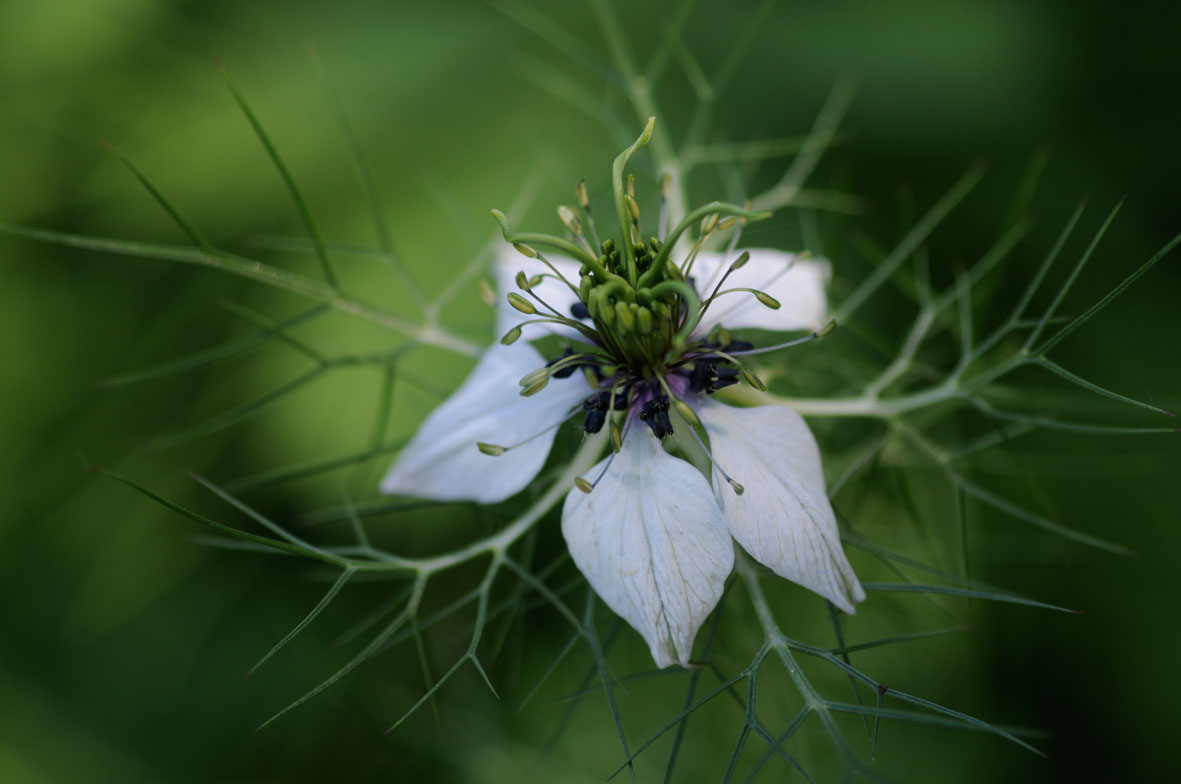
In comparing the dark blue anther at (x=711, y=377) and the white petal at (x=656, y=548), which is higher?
the dark blue anther at (x=711, y=377)

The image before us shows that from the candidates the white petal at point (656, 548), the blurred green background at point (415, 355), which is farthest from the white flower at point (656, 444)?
the blurred green background at point (415, 355)

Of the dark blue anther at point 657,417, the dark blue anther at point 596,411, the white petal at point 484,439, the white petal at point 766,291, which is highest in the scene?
the white petal at point 766,291

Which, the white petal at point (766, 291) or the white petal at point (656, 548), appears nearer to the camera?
the white petal at point (656, 548)

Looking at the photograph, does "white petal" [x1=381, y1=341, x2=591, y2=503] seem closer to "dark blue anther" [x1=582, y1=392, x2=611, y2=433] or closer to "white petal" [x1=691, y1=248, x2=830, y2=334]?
"dark blue anther" [x1=582, y1=392, x2=611, y2=433]

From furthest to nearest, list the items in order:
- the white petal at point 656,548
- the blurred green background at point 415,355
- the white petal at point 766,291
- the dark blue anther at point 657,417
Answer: the blurred green background at point 415,355 < the white petal at point 766,291 < the dark blue anther at point 657,417 < the white petal at point 656,548

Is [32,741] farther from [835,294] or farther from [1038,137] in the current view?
[1038,137]

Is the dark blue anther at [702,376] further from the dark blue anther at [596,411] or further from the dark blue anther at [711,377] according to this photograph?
the dark blue anther at [596,411]

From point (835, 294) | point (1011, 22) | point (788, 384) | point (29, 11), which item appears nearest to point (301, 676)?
point (788, 384)
